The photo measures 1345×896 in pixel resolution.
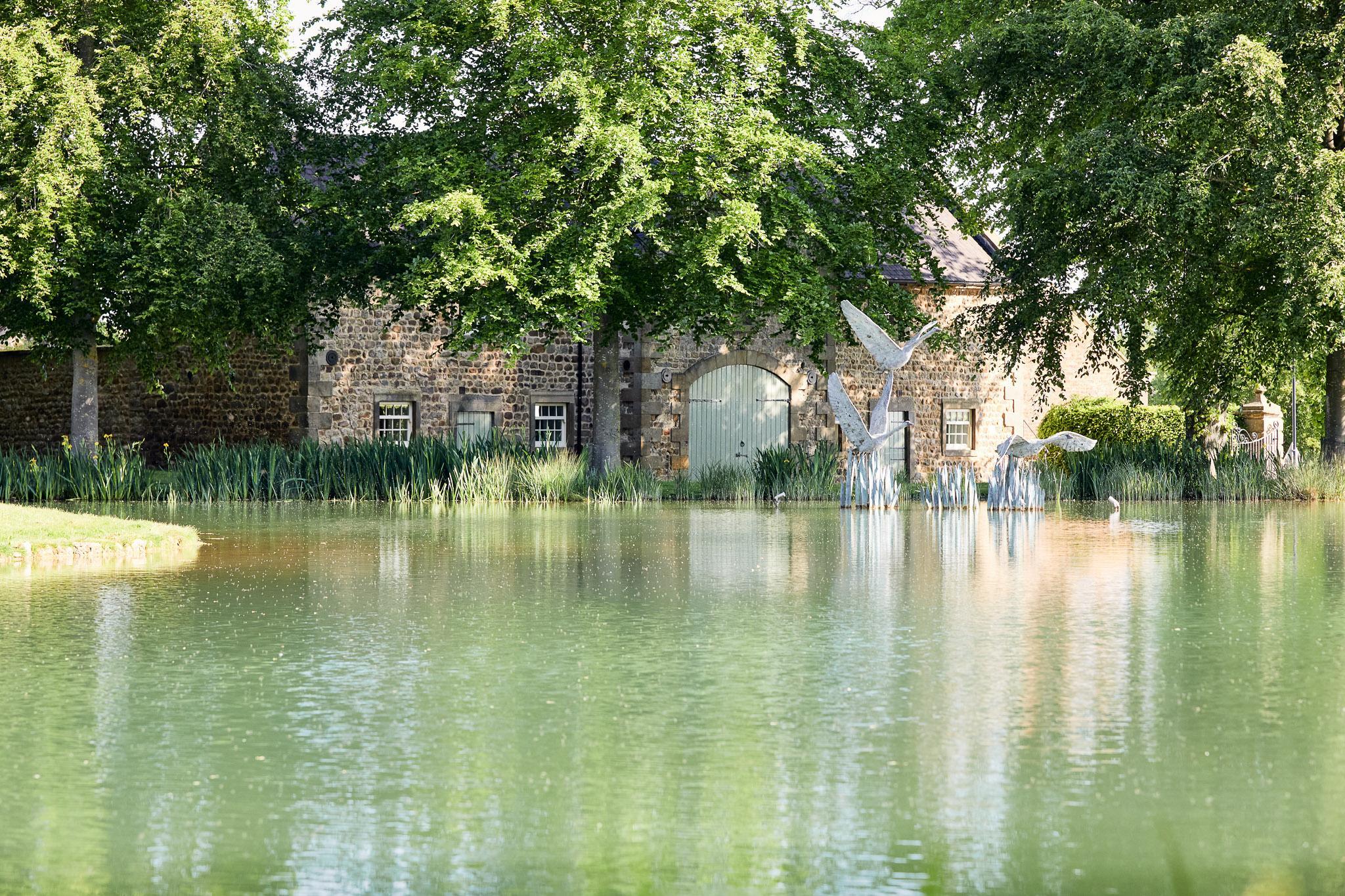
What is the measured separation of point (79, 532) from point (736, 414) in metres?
18.7

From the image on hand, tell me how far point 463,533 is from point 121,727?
33.9 ft

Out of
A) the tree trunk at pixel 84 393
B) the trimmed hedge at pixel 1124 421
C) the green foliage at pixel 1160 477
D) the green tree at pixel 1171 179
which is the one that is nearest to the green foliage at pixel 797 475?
the green foliage at pixel 1160 477

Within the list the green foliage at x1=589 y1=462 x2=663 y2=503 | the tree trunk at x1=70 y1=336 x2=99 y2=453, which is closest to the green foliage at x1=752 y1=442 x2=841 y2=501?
the green foliage at x1=589 y1=462 x2=663 y2=503

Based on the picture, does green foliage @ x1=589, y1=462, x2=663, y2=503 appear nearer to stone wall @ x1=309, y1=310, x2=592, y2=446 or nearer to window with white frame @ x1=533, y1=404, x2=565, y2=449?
stone wall @ x1=309, y1=310, x2=592, y2=446

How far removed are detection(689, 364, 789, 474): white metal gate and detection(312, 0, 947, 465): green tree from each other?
15.9 feet

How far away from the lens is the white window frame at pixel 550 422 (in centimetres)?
2995

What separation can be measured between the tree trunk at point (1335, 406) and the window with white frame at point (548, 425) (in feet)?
45.2

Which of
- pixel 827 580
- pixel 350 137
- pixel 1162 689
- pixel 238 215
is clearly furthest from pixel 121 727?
pixel 350 137

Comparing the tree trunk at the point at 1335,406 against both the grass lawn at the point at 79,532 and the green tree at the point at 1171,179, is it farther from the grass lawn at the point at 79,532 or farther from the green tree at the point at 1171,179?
the grass lawn at the point at 79,532

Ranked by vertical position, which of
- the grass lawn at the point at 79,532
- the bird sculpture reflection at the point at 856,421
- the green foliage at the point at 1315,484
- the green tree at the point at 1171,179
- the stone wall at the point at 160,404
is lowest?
the grass lawn at the point at 79,532

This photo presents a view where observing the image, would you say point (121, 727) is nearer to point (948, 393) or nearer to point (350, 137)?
point (350, 137)

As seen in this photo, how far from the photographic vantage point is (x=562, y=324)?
2278 centimetres

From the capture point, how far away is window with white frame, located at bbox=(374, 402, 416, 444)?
28.7 m

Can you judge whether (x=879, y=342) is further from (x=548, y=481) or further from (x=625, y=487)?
(x=548, y=481)
